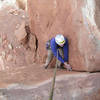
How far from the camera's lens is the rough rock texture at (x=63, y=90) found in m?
2.80

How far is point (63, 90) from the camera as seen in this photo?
9.61 ft

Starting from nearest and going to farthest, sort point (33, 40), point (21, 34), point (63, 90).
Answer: point (63, 90) → point (33, 40) → point (21, 34)

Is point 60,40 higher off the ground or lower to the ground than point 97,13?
lower

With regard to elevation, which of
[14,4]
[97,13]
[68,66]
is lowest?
[68,66]

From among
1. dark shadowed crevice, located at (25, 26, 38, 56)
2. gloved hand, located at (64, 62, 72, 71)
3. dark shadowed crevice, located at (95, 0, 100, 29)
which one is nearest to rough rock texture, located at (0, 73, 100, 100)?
gloved hand, located at (64, 62, 72, 71)

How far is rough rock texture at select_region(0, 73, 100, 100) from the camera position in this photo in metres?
2.80

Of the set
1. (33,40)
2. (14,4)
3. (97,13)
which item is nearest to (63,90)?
(97,13)

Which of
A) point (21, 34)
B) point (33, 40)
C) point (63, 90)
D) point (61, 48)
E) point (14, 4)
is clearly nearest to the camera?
point (63, 90)

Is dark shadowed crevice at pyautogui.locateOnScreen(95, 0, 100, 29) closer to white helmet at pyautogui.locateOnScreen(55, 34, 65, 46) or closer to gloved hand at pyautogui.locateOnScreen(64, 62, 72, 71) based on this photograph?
white helmet at pyautogui.locateOnScreen(55, 34, 65, 46)

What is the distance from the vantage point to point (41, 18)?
183 inches

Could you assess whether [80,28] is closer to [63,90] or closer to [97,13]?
[97,13]

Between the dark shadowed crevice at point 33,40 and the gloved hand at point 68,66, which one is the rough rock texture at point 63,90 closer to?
the gloved hand at point 68,66

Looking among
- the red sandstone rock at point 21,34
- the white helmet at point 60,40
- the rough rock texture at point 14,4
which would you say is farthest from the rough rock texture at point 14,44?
the white helmet at point 60,40

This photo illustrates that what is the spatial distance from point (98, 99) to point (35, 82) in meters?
0.87
